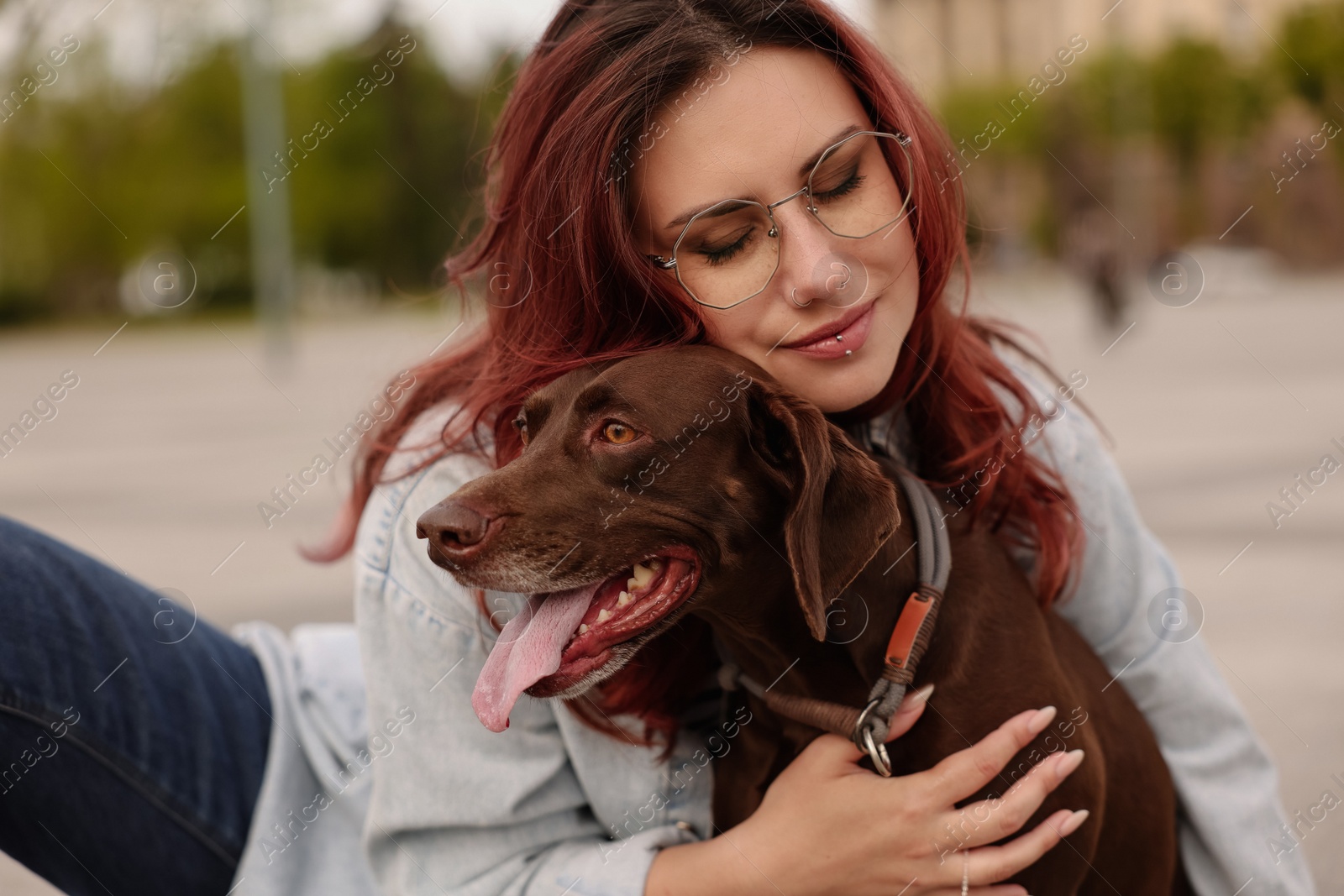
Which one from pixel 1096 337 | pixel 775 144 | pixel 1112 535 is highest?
pixel 775 144

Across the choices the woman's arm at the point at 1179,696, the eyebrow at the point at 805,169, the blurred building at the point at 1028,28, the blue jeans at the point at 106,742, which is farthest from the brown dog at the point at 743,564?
the blurred building at the point at 1028,28

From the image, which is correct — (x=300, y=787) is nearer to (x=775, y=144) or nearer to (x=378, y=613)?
(x=378, y=613)

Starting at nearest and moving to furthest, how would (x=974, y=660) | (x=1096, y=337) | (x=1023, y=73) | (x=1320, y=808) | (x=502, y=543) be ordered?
(x=502, y=543) < (x=974, y=660) < (x=1320, y=808) < (x=1096, y=337) < (x=1023, y=73)

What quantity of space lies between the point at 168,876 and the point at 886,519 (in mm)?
1667

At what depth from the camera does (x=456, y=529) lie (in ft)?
6.76

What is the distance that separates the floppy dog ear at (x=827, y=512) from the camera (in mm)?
2088

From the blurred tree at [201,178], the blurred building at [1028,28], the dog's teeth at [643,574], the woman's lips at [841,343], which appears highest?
the blurred tree at [201,178]

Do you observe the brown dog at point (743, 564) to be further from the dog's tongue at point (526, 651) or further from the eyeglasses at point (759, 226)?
the eyeglasses at point (759, 226)

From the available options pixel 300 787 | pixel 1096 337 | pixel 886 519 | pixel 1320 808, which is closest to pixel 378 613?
pixel 300 787

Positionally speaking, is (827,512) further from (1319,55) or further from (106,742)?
(1319,55)

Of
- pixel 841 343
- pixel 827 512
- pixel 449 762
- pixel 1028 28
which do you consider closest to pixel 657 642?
pixel 449 762

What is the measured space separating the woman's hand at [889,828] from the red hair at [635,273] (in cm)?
34

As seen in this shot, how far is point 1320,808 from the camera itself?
3473 millimetres

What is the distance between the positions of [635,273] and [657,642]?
769 millimetres
